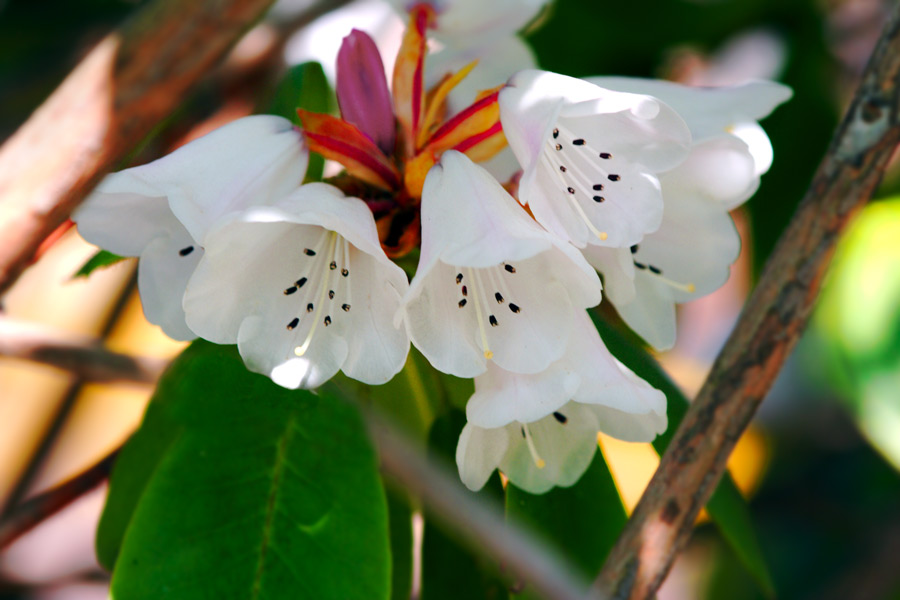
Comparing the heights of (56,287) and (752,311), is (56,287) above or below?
below

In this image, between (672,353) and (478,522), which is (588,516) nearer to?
(478,522)

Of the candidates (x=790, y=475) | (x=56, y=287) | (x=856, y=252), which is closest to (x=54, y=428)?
(x=56, y=287)

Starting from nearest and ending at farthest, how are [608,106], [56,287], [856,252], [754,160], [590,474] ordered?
[608,106] → [754,160] → [590,474] → [856,252] → [56,287]

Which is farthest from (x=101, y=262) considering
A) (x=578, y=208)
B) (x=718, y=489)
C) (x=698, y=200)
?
(x=718, y=489)

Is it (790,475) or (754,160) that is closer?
(754,160)

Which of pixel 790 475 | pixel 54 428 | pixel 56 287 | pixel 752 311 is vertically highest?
pixel 752 311

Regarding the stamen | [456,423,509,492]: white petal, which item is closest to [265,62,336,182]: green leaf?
the stamen

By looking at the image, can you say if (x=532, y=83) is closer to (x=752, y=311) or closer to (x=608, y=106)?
(x=608, y=106)

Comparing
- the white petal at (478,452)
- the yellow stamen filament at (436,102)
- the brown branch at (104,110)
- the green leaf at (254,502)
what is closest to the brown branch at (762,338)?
the white petal at (478,452)
